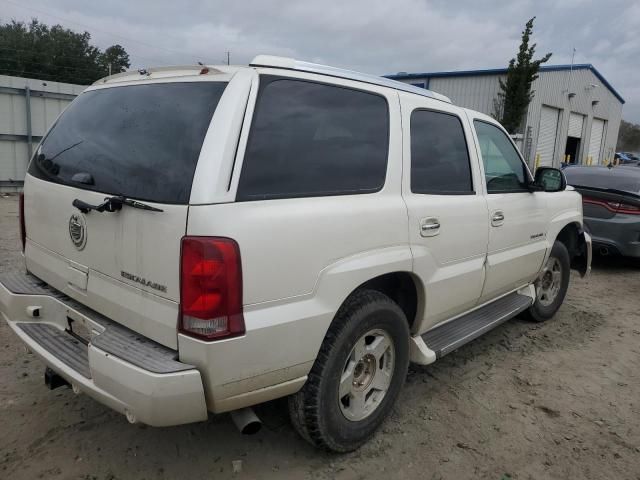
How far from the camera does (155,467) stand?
2570mm

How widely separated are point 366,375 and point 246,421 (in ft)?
2.73

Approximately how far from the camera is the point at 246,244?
200 centimetres

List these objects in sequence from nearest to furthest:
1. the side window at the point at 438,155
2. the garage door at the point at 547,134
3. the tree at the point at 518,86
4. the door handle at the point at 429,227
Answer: the door handle at the point at 429,227 < the side window at the point at 438,155 < the tree at the point at 518,86 < the garage door at the point at 547,134

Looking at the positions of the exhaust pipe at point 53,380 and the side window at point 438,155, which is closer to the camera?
the exhaust pipe at point 53,380

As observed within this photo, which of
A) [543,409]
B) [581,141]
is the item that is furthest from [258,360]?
[581,141]

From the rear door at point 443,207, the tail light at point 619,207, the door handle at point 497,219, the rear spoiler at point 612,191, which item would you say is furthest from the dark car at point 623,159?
the rear door at point 443,207

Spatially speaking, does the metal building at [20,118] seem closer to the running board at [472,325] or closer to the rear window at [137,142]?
the rear window at [137,142]

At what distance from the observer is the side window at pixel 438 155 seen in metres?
3.02

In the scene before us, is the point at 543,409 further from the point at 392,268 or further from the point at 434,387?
the point at 392,268

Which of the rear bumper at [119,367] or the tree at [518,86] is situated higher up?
the tree at [518,86]

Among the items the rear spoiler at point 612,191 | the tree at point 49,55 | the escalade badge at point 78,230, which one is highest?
the tree at point 49,55

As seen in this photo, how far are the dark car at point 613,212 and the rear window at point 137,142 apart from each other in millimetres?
6591

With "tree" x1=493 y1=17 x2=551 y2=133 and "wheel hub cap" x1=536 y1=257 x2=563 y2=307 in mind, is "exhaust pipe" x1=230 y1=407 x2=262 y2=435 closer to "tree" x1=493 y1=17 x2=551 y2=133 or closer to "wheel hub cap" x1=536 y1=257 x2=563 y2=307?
"wheel hub cap" x1=536 y1=257 x2=563 y2=307

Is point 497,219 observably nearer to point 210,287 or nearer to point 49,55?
point 210,287
